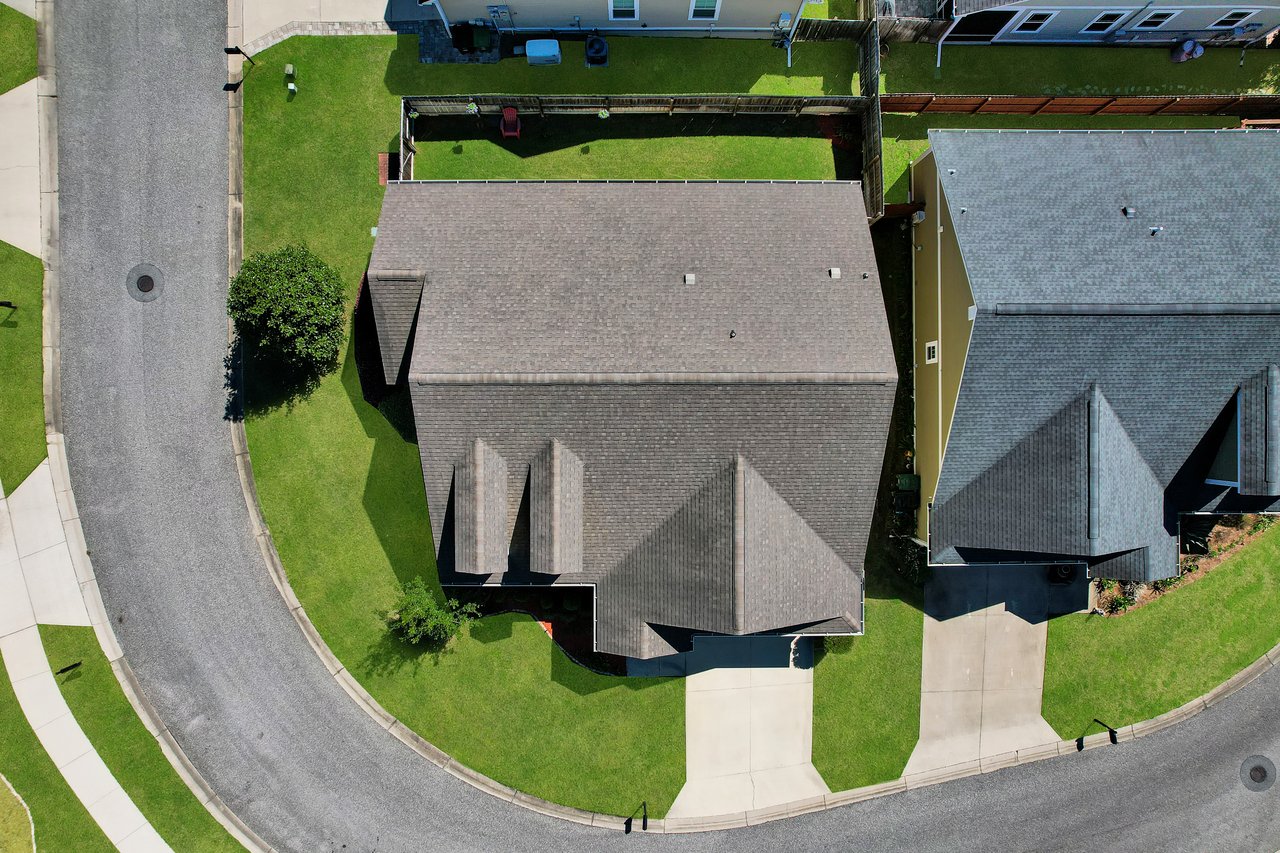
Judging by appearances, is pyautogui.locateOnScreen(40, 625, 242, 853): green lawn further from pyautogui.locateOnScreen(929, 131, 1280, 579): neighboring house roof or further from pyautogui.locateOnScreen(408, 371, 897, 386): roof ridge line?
pyautogui.locateOnScreen(929, 131, 1280, 579): neighboring house roof

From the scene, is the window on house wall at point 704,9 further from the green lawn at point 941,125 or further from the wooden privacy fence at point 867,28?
the green lawn at point 941,125

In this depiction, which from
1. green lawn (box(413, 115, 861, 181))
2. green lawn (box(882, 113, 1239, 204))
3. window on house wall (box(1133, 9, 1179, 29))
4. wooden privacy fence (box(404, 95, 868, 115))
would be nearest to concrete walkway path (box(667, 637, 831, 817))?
green lawn (box(413, 115, 861, 181))

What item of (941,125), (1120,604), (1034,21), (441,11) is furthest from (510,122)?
(1120,604)

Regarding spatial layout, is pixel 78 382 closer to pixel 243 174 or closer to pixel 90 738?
pixel 243 174

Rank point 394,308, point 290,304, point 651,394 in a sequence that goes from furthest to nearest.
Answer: point 290,304 → point 394,308 → point 651,394

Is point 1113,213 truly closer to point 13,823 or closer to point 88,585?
point 88,585

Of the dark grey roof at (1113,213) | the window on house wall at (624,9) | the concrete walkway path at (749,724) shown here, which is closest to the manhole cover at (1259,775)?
the concrete walkway path at (749,724)
